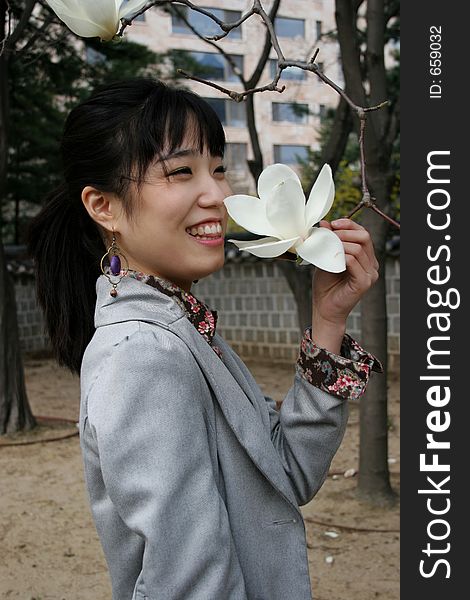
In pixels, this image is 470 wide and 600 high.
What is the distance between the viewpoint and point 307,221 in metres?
0.93

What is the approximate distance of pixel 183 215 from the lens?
3.62 feet

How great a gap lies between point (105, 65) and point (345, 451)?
5.13 metres

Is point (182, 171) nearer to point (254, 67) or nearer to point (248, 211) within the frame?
point (248, 211)

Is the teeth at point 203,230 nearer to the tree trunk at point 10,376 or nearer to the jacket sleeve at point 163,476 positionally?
the jacket sleeve at point 163,476

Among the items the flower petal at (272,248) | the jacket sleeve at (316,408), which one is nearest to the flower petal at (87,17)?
the flower petal at (272,248)

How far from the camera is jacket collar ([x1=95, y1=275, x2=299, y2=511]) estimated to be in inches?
42.6

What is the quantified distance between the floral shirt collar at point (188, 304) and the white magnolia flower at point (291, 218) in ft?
0.80

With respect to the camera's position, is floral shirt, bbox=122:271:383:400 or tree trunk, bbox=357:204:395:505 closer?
floral shirt, bbox=122:271:383:400

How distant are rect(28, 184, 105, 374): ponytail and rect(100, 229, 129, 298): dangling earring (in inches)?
3.4

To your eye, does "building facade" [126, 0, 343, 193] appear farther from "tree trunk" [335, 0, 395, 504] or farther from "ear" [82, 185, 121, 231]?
"ear" [82, 185, 121, 231]

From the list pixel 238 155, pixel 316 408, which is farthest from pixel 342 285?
pixel 238 155

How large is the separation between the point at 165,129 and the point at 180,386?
359mm

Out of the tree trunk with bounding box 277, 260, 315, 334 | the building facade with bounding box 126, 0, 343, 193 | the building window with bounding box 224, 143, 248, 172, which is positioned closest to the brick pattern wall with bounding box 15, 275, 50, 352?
the tree trunk with bounding box 277, 260, 315, 334

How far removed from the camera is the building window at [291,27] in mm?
23203
